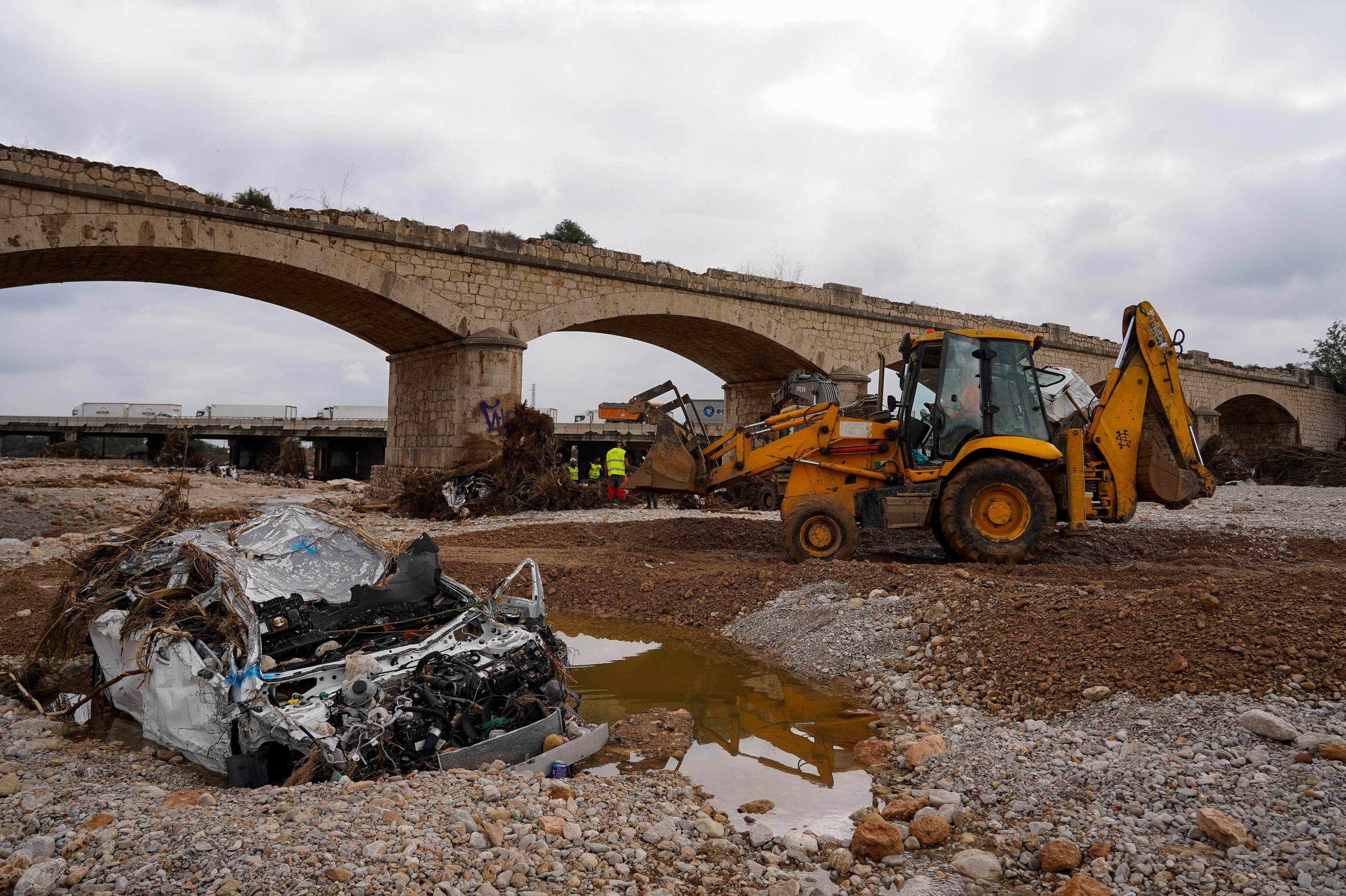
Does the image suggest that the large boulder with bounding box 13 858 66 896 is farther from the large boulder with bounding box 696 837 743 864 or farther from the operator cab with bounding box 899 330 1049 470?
the operator cab with bounding box 899 330 1049 470

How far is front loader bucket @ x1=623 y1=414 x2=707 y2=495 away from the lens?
1022cm

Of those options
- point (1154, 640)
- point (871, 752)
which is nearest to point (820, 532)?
point (1154, 640)

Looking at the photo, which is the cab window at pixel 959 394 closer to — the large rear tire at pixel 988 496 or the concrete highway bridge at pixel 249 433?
the large rear tire at pixel 988 496

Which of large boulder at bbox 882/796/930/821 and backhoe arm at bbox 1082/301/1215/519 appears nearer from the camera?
large boulder at bbox 882/796/930/821

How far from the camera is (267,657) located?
4023mm

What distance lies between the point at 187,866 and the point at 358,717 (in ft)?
3.47

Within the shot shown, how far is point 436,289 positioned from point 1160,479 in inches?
456

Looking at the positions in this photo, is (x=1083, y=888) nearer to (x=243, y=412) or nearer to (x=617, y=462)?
(x=617, y=462)

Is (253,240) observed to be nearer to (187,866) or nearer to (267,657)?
(267,657)

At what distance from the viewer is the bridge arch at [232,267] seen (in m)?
11.8

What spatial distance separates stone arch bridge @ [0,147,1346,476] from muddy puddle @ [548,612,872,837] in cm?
881

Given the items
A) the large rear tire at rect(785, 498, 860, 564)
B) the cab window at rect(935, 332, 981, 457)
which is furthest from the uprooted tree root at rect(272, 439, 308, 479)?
the cab window at rect(935, 332, 981, 457)

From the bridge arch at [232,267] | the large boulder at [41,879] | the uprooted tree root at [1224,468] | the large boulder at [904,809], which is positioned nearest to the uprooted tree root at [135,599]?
the large boulder at [41,879]

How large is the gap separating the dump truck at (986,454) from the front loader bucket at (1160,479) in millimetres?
13
